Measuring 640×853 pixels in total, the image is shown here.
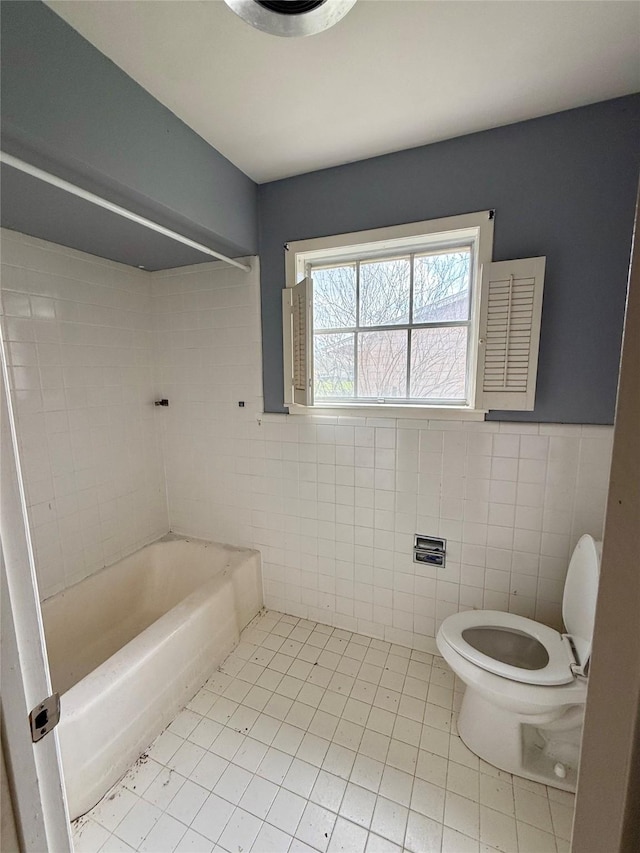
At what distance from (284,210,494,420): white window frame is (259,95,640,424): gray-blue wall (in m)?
0.05

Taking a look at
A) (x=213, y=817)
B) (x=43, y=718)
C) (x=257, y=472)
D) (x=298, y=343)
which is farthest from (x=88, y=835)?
(x=298, y=343)

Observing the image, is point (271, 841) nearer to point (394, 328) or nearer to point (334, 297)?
point (394, 328)

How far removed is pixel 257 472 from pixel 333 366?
78 cm

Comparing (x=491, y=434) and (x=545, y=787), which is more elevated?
(x=491, y=434)

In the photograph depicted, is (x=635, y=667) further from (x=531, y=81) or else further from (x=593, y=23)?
(x=531, y=81)

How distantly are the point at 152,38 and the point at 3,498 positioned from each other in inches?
54.6

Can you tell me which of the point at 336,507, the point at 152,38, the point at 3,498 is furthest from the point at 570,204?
the point at 3,498

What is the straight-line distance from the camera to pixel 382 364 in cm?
190

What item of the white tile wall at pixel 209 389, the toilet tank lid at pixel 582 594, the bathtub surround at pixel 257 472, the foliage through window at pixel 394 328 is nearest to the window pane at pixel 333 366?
the foliage through window at pixel 394 328

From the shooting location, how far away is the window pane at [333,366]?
197 centimetres

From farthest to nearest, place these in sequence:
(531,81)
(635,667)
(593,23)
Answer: (531,81)
(593,23)
(635,667)

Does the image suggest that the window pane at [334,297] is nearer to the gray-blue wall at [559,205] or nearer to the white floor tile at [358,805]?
the gray-blue wall at [559,205]

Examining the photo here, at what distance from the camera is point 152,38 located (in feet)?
3.51

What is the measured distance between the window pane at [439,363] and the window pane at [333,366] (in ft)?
1.12
